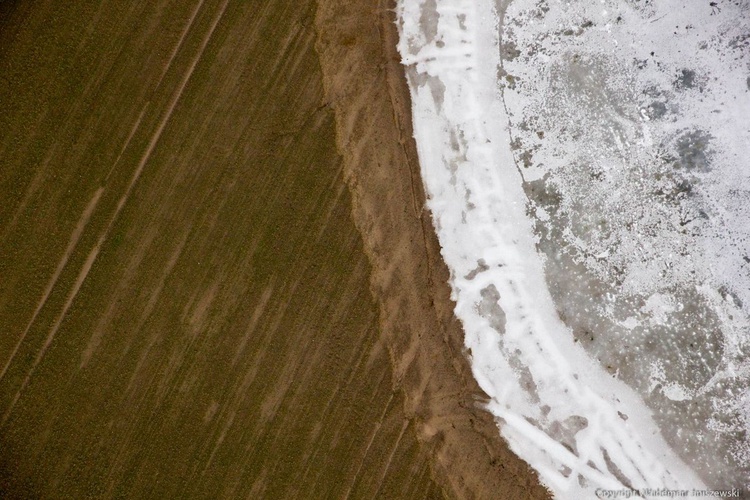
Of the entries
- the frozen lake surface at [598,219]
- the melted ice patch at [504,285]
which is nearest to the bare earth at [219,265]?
the melted ice patch at [504,285]

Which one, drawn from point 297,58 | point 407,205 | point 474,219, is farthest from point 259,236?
point 474,219

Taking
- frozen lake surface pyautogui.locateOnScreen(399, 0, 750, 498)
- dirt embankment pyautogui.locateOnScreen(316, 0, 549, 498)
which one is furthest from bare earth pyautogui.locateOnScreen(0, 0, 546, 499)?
frozen lake surface pyautogui.locateOnScreen(399, 0, 750, 498)

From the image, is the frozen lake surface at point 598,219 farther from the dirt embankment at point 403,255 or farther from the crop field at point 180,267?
the crop field at point 180,267

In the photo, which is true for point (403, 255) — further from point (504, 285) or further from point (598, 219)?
point (598, 219)

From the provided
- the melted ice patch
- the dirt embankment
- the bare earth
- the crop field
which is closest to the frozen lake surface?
the melted ice patch

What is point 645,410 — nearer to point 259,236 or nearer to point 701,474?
point 701,474

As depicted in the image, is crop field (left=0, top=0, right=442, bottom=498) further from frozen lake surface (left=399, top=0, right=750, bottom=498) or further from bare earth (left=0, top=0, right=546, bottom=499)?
frozen lake surface (left=399, top=0, right=750, bottom=498)
